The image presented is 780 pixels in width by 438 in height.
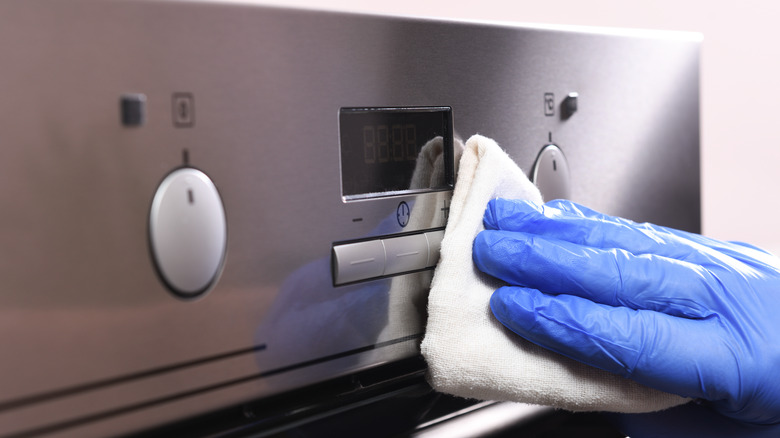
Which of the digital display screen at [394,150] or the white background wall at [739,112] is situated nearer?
the digital display screen at [394,150]

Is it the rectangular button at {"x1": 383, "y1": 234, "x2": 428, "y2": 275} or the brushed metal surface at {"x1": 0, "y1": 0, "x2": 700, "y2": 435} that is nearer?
the brushed metal surface at {"x1": 0, "y1": 0, "x2": 700, "y2": 435}

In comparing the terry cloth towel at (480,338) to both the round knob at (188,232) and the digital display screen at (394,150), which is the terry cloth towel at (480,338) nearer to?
the digital display screen at (394,150)

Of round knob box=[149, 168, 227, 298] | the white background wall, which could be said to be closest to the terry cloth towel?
round knob box=[149, 168, 227, 298]

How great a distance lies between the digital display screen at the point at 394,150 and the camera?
0.34 metres

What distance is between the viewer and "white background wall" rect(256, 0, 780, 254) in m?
0.89

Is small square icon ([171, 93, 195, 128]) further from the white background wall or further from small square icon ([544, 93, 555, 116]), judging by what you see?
the white background wall

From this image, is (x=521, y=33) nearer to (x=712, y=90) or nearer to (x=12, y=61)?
(x=12, y=61)

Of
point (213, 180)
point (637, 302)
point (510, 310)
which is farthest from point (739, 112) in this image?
point (213, 180)

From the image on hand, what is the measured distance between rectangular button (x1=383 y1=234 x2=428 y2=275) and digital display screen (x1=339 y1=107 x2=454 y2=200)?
0.03 m

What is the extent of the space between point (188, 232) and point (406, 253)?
13cm

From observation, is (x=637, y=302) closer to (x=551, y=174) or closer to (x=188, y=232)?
(x=551, y=174)

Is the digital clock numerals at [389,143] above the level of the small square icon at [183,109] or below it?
below

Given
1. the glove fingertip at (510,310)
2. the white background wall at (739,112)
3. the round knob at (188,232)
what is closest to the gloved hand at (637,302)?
the glove fingertip at (510,310)

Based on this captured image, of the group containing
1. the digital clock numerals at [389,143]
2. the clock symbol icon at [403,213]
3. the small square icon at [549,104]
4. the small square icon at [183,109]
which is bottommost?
the clock symbol icon at [403,213]
